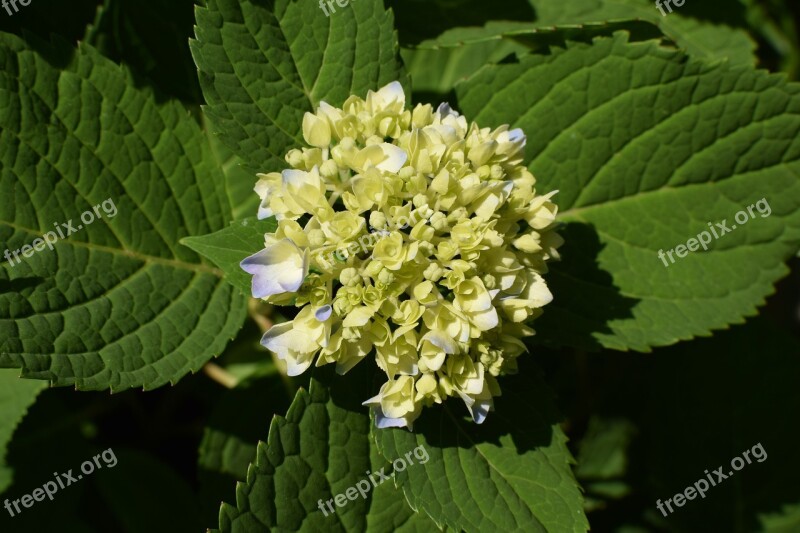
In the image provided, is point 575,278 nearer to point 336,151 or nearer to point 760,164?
point 760,164

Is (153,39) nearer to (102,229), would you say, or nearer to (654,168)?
(102,229)

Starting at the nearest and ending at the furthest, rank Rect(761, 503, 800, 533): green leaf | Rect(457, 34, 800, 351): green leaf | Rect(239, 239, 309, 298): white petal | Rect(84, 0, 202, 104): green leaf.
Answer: Rect(239, 239, 309, 298): white petal, Rect(457, 34, 800, 351): green leaf, Rect(84, 0, 202, 104): green leaf, Rect(761, 503, 800, 533): green leaf

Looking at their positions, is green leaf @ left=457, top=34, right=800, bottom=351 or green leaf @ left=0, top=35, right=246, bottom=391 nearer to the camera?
green leaf @ left=0, top=35, right=246, bottom=391

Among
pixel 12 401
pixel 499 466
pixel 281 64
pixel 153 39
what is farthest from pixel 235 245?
pixel 12 401

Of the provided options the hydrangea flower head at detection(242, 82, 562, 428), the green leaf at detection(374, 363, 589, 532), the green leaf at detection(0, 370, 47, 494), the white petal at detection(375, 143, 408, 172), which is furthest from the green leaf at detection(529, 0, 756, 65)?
the green leaf at detection(0, 370, 47, 494)

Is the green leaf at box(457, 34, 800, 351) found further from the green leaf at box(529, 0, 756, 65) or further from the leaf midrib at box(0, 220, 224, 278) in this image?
the leaf midrib at box(0, 220, 224, 278)

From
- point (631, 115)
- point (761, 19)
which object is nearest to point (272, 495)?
point (631, 115)

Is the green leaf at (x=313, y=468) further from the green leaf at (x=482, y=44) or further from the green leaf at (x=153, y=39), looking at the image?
the green leaf at (x=153, y=39)
